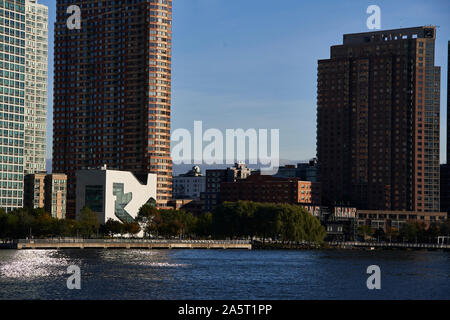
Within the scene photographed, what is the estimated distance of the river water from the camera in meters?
106

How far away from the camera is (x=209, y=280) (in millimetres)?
127000

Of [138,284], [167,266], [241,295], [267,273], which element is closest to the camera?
[241,295]

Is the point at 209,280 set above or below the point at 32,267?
below

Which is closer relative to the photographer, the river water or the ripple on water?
the river water

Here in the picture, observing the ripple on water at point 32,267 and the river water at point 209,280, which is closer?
the river water at point 209,280

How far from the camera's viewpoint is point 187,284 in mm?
118062

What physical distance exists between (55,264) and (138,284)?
39.4 metres

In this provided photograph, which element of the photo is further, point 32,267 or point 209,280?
point 32,267

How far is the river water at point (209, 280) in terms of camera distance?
348 feet
